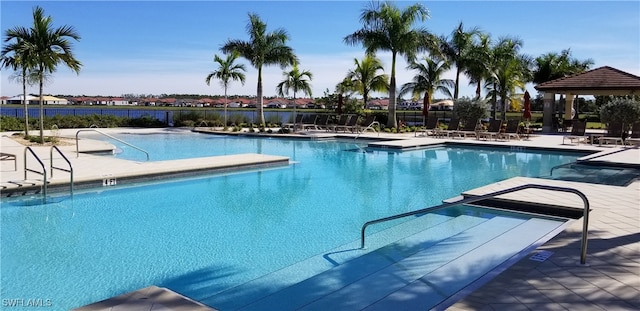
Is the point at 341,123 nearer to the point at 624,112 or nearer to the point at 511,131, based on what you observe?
the point at 511,131

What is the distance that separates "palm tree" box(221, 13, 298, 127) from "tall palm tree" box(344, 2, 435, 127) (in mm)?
3813

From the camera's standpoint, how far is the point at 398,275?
15.2 ft

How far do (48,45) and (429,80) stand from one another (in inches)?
797

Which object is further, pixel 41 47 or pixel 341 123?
pixel 341 123

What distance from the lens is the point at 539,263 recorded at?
454 cm

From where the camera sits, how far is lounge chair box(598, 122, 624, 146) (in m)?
17.9

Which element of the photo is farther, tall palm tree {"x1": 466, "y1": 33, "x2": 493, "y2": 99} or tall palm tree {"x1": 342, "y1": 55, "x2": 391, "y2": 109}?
tall palm tree {"x1": 342, "y1": 55, "x2": 391, "y2": 109}

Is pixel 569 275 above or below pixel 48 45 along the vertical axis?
below

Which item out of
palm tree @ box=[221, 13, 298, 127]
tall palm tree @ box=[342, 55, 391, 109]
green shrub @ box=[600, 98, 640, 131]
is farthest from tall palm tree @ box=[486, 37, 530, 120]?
palm tree @ box=[221, 13, 298, 127]

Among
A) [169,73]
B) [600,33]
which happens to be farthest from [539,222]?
[169,73]

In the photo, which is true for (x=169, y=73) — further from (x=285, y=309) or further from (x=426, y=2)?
(x=285, y=309)

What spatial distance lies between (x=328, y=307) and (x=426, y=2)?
75.2 feet

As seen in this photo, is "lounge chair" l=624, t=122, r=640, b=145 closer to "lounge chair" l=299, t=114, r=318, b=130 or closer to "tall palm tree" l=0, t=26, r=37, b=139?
"lounge chair" l=299, t=114, r=318, b=130

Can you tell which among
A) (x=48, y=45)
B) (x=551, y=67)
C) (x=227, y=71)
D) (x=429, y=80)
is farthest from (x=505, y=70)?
(x=48, y=45)
